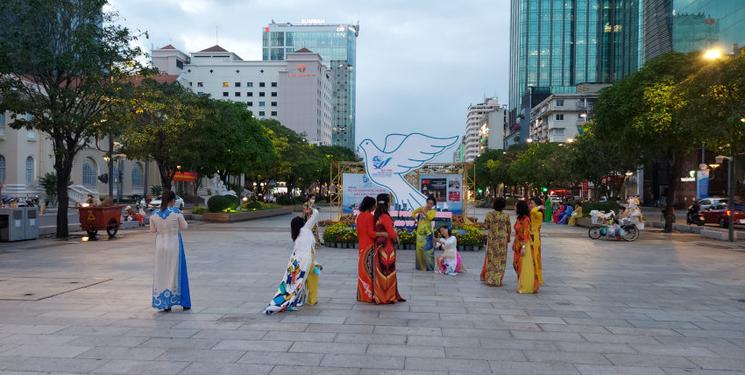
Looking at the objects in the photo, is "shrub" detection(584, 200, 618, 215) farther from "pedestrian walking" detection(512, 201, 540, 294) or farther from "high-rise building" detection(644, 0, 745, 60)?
"pedestrian walking" detection(512, 201, 540, 294)

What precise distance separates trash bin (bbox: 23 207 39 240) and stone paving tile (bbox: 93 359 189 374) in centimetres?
1470

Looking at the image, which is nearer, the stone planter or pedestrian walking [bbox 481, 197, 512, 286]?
pedestrian walking [bbox 481, 197, 512, 286]

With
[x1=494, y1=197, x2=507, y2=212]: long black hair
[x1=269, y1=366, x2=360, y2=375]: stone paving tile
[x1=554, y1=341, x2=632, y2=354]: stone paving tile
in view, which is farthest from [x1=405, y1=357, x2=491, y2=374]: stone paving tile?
[x1=494, y1=197, x2=507, y2=212]: long black hair

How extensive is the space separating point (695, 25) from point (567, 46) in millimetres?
73181

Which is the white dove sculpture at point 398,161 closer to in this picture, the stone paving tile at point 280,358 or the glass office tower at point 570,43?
the stone paving tile at point 280,358

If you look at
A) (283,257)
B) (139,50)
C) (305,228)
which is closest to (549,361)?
(305,228)

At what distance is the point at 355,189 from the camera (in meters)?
23.4

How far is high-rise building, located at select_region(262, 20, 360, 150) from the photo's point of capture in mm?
153125

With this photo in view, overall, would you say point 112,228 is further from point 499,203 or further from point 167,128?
point 499,203

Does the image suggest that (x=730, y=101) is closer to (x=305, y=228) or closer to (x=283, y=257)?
(x=283, y=257)

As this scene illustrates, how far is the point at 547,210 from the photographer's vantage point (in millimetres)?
33000

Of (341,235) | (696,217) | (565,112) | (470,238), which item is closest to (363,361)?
(470,238)

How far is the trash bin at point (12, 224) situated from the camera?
16922 millimetres

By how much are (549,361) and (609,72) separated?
122m
